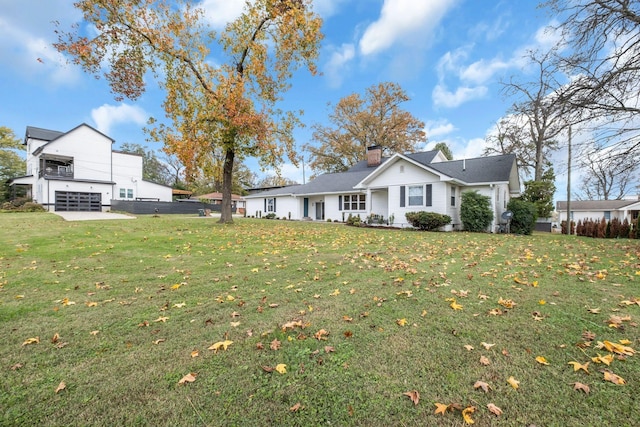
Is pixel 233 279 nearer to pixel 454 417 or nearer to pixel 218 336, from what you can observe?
pixel 218 336

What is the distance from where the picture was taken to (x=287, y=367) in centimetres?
251

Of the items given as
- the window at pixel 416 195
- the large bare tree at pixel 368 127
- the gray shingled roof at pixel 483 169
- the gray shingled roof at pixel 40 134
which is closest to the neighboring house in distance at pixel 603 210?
the large bare tree at pixel 368 127

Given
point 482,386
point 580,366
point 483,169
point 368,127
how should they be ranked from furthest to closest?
point 368,127 < point 483,169 < point 580,366 < point 482,386

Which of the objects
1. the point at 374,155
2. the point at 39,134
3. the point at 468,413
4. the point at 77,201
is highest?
the point at 39,134

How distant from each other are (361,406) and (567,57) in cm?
1153

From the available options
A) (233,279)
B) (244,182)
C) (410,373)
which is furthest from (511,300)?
(244,182)

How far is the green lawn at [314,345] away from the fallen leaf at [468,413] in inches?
0.6

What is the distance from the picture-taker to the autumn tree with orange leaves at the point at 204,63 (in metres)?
13.1

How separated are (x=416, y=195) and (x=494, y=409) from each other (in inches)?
636

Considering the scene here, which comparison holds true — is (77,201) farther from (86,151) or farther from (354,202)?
(354,202)

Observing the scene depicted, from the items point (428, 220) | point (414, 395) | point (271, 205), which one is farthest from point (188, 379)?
point (271, 205)

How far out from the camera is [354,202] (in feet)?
72.9

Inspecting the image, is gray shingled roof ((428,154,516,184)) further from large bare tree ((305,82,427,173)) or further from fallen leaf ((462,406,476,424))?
large bare tree ((305,82,427,173))

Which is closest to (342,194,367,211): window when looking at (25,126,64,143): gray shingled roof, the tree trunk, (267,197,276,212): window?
(267,197,276,212): window
